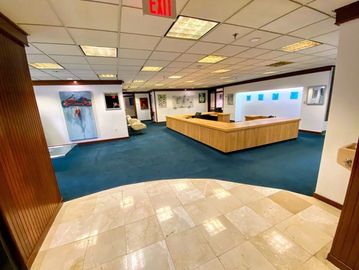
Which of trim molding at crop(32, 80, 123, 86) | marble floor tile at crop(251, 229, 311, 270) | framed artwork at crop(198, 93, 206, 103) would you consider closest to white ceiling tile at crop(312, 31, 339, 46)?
marble floor tile at crop(251, 229, 311, 270)

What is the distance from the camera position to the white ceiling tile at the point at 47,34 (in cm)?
199

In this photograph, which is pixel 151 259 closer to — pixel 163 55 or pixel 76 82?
pixel 163 55

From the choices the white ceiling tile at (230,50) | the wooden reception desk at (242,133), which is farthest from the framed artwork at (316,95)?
the white ceiling tile at (230,50)

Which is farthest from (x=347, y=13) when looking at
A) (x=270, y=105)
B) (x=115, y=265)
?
(x=270, y=105)

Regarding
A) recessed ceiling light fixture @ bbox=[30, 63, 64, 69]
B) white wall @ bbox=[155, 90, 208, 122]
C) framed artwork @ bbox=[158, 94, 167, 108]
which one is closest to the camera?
recessed ceiling light fixture @ bbox=[30, 63, 64, 69]

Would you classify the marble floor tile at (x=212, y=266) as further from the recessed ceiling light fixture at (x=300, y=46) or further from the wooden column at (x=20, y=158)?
the recessed ceiling light fixture at (x=300, y=46)

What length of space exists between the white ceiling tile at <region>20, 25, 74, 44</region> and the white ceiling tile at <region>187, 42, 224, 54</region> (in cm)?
213

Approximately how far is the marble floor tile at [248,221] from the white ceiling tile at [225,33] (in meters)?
2.72

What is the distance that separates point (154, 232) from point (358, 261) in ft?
6.46

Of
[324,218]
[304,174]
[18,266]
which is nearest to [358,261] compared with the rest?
[324,218]

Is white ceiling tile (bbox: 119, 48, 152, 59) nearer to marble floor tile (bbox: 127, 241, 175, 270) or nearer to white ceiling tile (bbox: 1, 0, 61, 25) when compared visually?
white ceiling tile (bbox: 1, 0, 61, 25)

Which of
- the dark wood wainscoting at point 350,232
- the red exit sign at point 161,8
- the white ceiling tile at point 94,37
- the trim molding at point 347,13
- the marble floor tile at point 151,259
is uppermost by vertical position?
the white ceiling tile at point 94,37

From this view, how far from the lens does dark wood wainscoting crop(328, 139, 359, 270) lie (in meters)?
1.29

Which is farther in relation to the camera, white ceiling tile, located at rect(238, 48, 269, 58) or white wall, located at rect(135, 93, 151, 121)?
white wall, located at rect(135, 93, 151, 121)
